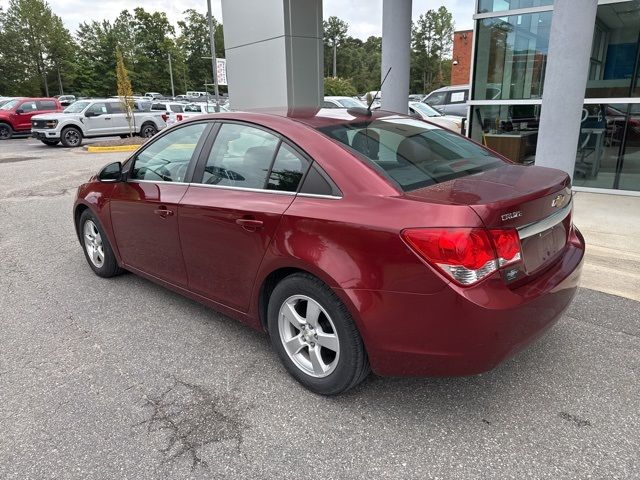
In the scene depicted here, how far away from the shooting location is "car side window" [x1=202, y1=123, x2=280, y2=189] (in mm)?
2943

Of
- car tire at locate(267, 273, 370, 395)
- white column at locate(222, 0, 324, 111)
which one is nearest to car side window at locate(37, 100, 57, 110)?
white column at locate(222, 0, 324, 111)

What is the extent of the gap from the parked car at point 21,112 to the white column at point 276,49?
49.5 ft

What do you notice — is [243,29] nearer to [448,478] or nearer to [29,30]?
[448,478]

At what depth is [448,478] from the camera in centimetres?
210

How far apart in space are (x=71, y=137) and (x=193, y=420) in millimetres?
18963

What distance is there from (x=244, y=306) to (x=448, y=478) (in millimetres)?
1518

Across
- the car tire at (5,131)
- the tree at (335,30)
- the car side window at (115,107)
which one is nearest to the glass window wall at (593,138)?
the car side window at (115,107)

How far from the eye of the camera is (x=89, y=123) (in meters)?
19.0

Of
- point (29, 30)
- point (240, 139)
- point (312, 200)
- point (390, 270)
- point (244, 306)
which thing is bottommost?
point (244, 306)

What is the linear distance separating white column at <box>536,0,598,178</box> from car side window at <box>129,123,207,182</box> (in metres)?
3.96

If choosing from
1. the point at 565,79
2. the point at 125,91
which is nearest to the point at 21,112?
the point at 125,91

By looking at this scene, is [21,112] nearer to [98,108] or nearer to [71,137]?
[71,137]

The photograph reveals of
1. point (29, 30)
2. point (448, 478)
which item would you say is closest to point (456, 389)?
point (448, 478)

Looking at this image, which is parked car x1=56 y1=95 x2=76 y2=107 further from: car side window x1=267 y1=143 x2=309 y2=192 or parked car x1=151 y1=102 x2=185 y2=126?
car side window x1=267 y1=143 x2=309 y2=192
